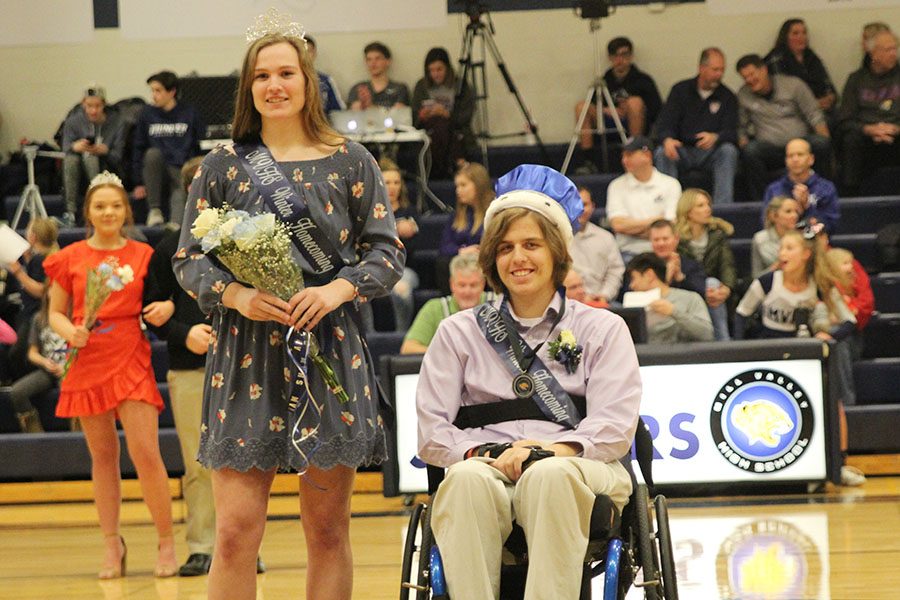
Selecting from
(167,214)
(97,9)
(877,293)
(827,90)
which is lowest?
(877,293)

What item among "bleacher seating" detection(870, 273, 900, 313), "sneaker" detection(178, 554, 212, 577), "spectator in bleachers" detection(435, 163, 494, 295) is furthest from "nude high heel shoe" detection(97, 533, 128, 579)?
"bleacher seating" detection(870, 273, 900, 313)

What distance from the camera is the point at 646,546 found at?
3047mm

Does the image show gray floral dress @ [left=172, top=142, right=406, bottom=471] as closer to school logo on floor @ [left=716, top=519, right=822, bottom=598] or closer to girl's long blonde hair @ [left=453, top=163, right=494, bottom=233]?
school logo on floor @ [left=716, top=519, right=822, bottom=598]

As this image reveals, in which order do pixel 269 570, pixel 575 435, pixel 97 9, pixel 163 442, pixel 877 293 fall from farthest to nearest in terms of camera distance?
1. pixel 97 9
2. pixel 877 293
3. pixel 163 442
4. pixel 269 570
5. pixel 575 435

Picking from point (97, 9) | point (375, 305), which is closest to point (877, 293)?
point (375, 305)

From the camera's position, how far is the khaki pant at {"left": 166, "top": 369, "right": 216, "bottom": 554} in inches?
203

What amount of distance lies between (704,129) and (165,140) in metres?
3.88

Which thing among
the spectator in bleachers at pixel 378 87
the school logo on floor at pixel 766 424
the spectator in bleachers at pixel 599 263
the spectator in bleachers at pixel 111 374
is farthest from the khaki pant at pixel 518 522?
the spectator in bleachers at pixel 378 87

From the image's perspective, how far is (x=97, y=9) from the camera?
38.5ft

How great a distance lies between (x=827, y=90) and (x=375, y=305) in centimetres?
406

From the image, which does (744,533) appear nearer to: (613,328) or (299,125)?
(613,328)

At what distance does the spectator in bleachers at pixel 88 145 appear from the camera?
10312 mm

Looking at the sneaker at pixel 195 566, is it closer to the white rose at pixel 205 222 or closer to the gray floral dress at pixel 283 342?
the gray floral dress at pixel 283 342

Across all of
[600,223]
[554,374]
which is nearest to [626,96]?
[600,223]
